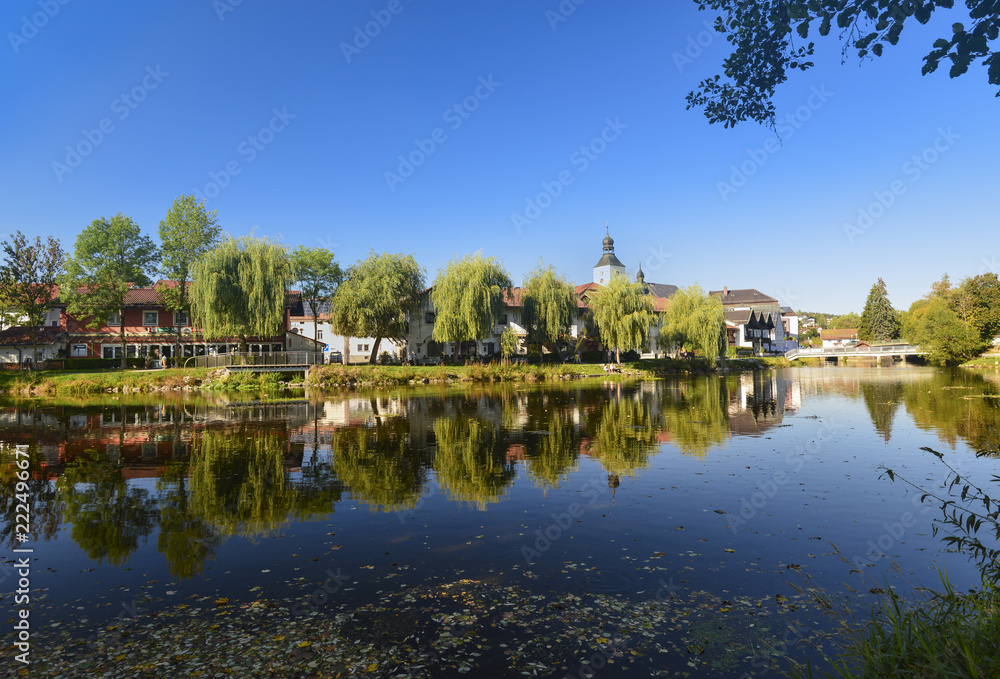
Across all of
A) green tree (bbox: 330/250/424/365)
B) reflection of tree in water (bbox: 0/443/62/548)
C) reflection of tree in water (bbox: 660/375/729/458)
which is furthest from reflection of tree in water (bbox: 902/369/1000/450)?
green tree (bbox: 330/250/424/365)

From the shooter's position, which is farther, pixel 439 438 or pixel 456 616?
pixel 439 438

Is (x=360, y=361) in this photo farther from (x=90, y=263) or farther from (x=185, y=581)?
(x=185, y=581)

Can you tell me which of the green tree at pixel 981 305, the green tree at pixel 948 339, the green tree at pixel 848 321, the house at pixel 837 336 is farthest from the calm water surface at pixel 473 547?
the green tree at pixel 848 321

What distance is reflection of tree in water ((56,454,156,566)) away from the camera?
7.48 meters

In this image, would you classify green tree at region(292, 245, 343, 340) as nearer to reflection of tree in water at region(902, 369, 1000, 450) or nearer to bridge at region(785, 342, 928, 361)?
reflection of tree in water at region(902, 369, 1000, 450)

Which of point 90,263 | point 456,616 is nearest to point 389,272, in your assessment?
point 90,263

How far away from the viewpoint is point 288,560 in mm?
6898

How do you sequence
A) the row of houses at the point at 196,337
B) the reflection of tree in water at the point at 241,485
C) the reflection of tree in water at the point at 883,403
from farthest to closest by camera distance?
the row of houses at the point at 196,337 < the reflection of tree in water at the point at 883,403 < the reflection of tree in water at the point at 241,485

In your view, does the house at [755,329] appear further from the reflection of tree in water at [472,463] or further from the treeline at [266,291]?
the reflection of tree in water at [472,463]

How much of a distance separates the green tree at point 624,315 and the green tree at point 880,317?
6567cm

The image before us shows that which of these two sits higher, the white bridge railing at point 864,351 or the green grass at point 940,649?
the white bridge railing at point 864,351

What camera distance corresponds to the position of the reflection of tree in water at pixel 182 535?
22.4 feet

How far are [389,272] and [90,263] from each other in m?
23.8

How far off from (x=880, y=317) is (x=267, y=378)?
316 ft
